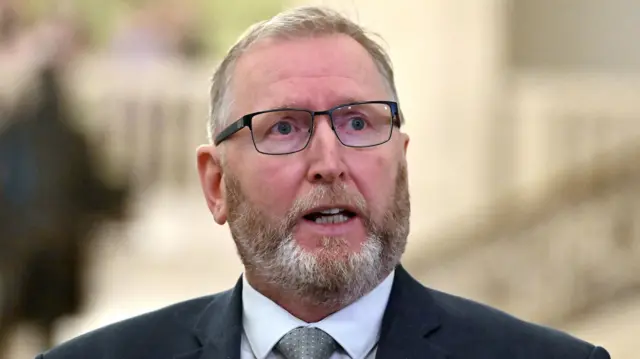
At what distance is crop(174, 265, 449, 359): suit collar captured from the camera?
2.40m

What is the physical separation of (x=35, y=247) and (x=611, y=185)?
341 centimetres

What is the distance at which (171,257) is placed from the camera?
397 inches

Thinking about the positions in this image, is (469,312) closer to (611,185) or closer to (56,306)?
(611,185)

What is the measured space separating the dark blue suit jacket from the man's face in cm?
11

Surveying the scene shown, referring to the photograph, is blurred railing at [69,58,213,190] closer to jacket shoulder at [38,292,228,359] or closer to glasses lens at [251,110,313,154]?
jacket shoulder at [38,292,228,359]

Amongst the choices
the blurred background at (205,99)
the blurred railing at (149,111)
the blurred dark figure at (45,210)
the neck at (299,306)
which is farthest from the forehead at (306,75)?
the blurred railing at (149,111)

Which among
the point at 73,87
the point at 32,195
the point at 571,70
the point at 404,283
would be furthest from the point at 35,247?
the point at 571,70

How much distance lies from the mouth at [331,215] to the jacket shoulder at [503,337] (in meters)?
0.34

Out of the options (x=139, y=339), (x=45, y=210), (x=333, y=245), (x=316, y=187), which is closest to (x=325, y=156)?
(x=316, y=187)

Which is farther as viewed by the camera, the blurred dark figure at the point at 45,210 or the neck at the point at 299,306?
the blurred dark figure at the point at 45,210

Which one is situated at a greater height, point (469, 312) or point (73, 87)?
point (469, 312)

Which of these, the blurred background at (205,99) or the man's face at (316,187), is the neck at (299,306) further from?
the blurred background at (205,99)

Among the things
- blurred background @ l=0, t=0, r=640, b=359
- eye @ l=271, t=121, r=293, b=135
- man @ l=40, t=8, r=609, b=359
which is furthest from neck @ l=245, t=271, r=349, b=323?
blurred background @ l=0, t=0, r=640, b=359

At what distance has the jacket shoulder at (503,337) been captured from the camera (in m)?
2.38
